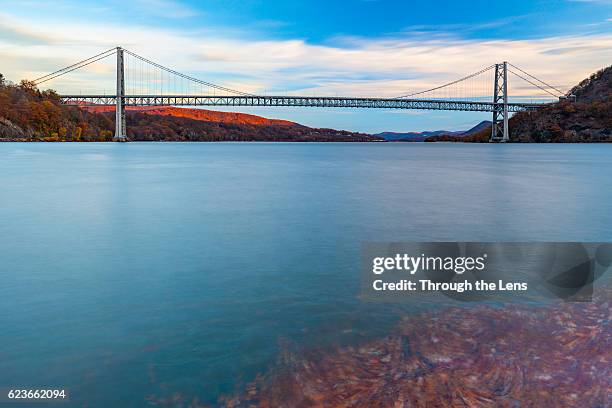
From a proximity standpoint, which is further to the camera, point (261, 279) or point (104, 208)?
point (104, 208)

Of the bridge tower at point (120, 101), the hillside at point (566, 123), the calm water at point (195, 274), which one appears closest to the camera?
the calm water at point (195, 274)

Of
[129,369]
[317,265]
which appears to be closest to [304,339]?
[129,369]

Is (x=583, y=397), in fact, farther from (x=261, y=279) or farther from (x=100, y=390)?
(x=261, y=279)

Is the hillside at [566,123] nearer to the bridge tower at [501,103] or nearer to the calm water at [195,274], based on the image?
the bridge tower at [501,103]

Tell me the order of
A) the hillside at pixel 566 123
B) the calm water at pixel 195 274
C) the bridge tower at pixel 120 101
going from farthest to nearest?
1. the hillside at pixel 566 123
2. the bridge tower at pixel 120 101
3. the calm water at pixel 195 274

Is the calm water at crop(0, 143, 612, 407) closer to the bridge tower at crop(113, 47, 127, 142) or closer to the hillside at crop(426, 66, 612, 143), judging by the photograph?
the bridge tower at crop(113, 47, 127, 142)

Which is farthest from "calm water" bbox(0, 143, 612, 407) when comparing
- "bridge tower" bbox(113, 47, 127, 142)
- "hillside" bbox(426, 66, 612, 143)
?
"hillside" bbox(426, 66, 612, 143)

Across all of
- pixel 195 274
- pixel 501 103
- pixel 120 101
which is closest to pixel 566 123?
pixel 501 103

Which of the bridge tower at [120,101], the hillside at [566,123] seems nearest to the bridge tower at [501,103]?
the hillside at [566,123]

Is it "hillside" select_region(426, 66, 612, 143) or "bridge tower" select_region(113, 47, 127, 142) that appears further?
"hillside" select_region(426, 66, 612, 143)
